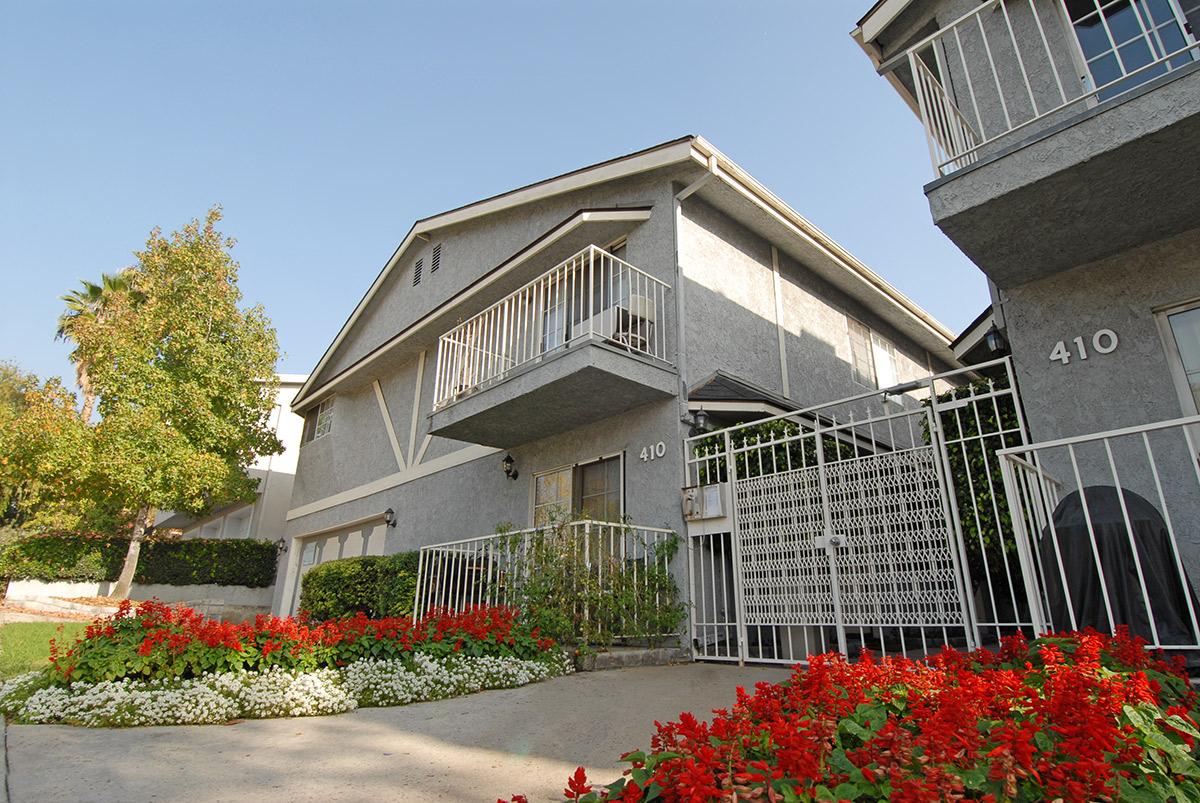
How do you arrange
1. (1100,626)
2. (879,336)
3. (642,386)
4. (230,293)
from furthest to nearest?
(230,293)
(879,336)
(642,386)
(1100,626)

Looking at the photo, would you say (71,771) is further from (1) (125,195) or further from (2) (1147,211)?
(1) (125,195)

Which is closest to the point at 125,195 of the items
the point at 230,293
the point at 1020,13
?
the point at 230,293

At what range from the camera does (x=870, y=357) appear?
12.6 metres

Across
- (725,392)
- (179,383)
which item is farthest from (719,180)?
(179,383)

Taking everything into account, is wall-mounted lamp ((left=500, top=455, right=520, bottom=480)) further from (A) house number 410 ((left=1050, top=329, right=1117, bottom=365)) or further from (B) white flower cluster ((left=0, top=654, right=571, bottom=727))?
(A) house number 410 ((left=1050, top=329, right=1117, bottom=365))

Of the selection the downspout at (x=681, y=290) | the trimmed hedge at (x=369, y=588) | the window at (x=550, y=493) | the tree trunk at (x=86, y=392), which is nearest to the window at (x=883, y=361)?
the downspout at (x=681, y=290)

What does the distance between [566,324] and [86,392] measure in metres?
20.1

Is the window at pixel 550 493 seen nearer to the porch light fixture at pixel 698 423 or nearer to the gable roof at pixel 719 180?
the porch light fixture at pixel 698 423

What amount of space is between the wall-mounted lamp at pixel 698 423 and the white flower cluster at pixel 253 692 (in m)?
3.61

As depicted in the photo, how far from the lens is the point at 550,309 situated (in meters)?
10.4

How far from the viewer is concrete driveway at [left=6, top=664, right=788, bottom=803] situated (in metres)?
2.56

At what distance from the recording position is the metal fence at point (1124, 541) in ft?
11.0

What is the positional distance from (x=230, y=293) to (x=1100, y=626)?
2149cm

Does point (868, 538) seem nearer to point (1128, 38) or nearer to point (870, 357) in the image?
point (1128, 38)
